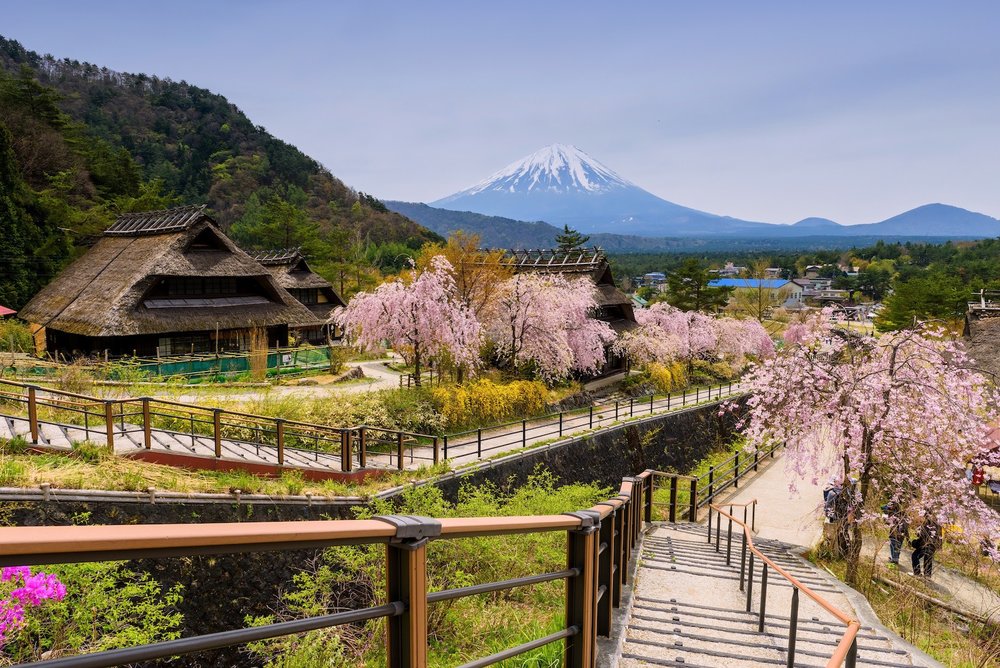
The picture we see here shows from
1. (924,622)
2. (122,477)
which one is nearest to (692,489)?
(924,622)

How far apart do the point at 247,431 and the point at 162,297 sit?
13.6m

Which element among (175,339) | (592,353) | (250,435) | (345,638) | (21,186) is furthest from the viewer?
(21,186)

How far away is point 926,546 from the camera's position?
1027cm

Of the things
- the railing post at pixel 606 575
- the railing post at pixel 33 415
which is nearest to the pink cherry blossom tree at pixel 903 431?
the railing post at pixel 606 575

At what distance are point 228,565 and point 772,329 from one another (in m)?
55.7

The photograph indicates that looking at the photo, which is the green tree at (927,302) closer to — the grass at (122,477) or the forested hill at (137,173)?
the forested hill at (137,173)

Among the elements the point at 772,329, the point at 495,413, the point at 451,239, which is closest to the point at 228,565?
the point at 495,413

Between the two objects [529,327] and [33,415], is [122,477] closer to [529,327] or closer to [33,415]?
[33,415]

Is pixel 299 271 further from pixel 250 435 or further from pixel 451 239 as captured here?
pixel 250 435

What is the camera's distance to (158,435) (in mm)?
11211

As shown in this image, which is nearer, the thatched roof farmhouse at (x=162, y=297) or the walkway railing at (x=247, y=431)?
the walkway railing at (x=247, y=431)

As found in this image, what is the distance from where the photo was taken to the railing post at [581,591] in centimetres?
309

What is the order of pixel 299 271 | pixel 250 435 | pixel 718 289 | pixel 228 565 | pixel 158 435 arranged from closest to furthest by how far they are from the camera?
pixel 228 565
pixel 158 435
pixel 250 435
pixel 299 271
pixel 718 289

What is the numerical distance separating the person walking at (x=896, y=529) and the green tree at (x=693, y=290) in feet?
99.3
